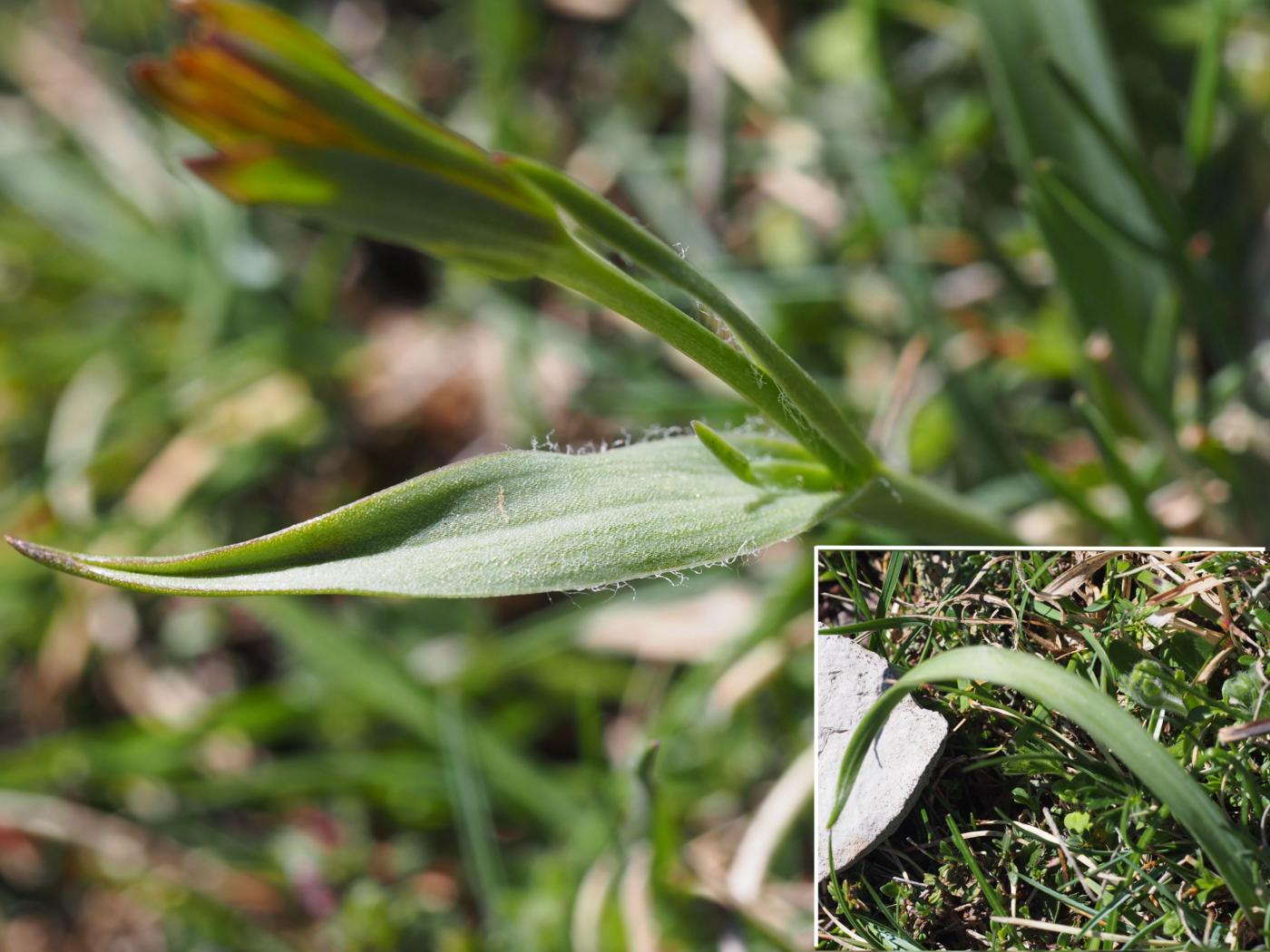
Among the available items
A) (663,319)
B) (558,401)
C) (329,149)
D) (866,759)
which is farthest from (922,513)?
(558,401)

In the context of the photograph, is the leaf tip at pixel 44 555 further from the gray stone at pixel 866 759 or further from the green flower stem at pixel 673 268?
the gray stone at pixel 866 759

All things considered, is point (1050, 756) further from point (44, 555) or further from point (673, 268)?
point (44, 555)

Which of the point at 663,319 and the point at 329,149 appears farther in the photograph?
the point at 663,319

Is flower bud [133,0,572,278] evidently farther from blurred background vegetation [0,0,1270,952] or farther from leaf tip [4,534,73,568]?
blurred background vegetation [0,0,1270,952]

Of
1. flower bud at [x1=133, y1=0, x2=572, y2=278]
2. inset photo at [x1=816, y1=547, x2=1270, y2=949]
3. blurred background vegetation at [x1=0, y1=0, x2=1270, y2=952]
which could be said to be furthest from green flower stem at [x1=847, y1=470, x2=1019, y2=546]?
flower bud at [x1=133, y1=0, x2=572, y2=278]

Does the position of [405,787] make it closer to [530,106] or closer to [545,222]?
[545,222]

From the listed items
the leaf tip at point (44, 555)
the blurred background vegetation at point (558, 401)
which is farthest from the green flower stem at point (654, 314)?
the blurred background vegetation at point (558, 401)
